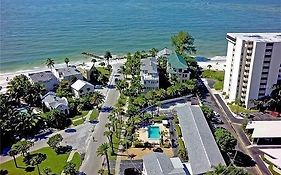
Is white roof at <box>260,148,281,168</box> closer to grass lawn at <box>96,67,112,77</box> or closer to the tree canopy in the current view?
grass lawn at <box>96,67,112,77</box>

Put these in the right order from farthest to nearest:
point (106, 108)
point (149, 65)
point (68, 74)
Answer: point (149, 65)
point (68, 74)
point (106, 108)

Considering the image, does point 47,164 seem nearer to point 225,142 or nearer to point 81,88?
point 81,88

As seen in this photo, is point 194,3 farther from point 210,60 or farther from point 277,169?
point 277,169

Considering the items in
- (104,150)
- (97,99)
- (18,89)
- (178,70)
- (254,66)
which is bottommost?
(104,150)

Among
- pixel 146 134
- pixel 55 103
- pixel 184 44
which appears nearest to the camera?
pixel 146 134

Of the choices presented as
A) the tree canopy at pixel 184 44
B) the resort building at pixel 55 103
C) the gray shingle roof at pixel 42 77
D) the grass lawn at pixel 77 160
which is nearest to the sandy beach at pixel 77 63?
the tree canopy at pixel 184 44

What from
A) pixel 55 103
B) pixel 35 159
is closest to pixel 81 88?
pixel 55 103
